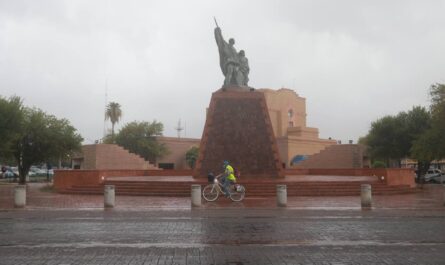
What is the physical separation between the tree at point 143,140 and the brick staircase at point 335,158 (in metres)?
19.5

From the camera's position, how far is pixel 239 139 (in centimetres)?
2639

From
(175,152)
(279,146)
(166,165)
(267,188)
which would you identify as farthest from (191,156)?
(267,188)

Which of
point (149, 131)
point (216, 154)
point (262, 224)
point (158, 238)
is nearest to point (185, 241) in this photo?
point (158, 238)

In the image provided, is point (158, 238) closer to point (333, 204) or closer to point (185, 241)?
point (185, 241)

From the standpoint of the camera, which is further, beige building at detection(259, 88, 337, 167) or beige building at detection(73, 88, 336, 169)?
beige building at detection(259, 88, 337, 167)

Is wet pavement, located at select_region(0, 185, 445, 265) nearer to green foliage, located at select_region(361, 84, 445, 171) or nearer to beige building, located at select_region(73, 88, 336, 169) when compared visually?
green foliage, located at select_region(361, 84, 445, 171)

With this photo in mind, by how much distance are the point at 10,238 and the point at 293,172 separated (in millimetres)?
31178

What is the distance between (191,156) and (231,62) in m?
36.0

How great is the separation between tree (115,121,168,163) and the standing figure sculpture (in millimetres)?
33747

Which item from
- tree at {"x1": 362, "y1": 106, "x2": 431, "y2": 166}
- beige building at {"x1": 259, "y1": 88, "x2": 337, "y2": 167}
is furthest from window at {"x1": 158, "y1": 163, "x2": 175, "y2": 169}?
tree at {"x1": 362, "y1": 106, "x2": 431, "y2": 166}

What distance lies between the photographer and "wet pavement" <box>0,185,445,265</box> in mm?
7457

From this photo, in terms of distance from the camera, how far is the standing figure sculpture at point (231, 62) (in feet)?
93.6

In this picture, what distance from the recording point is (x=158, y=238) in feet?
30.8

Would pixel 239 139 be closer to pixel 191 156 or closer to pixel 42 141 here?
pixel 42 141
